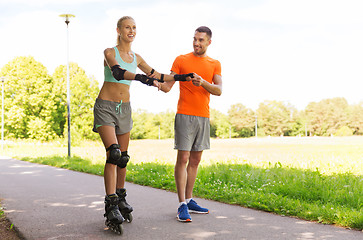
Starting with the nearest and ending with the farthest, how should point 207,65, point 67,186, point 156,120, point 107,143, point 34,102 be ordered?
point 107,143
point 207,65
point 67,186
point 34,102
point 156,120

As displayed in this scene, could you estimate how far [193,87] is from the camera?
4.32m

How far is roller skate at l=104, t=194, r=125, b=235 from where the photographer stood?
3594mm

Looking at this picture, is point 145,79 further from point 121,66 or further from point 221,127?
point 221,127

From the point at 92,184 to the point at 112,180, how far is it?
12.9 ft

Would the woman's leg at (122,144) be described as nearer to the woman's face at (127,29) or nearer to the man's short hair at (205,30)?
the woman's face at (127,29)

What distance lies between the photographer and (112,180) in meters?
3.85

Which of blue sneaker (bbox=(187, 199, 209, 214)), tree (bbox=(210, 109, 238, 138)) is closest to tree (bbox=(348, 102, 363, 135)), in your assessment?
tree (bbox=(210, 109, 238, 138))

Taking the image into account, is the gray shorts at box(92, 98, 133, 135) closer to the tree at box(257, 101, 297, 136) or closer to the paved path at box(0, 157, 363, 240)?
the paved path at box(0, 157, 363, 240)

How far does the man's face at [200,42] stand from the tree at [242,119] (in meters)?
99.3

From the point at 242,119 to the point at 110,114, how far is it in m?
101

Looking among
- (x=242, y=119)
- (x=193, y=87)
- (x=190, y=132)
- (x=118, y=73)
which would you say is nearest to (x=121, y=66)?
(x=118, y=73)

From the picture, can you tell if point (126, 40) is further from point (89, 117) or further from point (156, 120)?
point (156, 120)

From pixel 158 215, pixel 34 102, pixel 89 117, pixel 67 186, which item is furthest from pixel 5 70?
pixel 158 215

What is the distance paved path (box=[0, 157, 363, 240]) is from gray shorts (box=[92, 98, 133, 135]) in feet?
3.49
